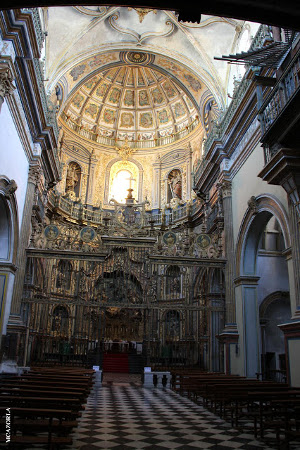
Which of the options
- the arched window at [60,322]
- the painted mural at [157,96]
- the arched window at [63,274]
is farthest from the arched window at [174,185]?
the arched window at [60,322]

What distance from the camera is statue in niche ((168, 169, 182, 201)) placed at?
2674cm

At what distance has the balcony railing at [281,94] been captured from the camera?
897 cm

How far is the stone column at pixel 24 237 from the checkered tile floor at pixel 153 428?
5.10 meters

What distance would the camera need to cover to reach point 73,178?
2656 centimetres

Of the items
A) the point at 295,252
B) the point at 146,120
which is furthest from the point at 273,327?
the point at 146,120

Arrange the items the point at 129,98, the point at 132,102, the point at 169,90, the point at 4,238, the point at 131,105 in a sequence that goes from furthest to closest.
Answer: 1. the point at 131,105
2. the point at 132,102
3. the point at 129,98
4. the point at 169,90
5. the point at 4,238

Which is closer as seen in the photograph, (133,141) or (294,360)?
(294,360)

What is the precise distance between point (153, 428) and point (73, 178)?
68.5ft

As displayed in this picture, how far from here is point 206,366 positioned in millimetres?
18969

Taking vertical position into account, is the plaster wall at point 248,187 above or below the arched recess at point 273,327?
above

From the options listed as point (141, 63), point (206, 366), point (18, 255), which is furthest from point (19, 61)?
point (206, 366)

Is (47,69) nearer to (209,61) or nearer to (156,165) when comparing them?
(209,61)

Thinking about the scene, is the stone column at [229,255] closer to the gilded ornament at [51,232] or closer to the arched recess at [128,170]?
the gilded ornament at [51,232]

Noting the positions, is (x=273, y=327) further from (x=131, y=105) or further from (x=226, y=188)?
(x=131, y=105)
